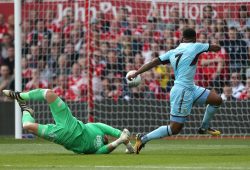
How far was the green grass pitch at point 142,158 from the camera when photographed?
11684 mm

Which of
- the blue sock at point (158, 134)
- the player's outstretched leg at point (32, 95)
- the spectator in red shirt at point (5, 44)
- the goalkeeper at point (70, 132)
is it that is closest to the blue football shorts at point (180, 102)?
the blue sock at point (158, 134)

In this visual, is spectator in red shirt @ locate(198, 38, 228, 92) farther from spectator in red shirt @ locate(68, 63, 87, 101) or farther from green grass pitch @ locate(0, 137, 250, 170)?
green grass pitch @ locate(0, 137, 250, 170)

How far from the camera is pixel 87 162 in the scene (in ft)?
40.9

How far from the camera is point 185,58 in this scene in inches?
585

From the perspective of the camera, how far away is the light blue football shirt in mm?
14805

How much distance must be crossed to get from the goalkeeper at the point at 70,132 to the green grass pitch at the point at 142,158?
225mm

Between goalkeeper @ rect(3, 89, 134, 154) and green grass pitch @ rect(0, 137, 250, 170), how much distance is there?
22cm

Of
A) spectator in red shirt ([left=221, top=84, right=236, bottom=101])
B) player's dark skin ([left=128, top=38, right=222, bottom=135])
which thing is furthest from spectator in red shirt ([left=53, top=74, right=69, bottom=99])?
player's dark skin ([left=128, top=38, right=222, bottom=135])

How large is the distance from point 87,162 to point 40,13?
36.5 feet

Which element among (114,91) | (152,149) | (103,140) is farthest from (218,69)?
(103,140)

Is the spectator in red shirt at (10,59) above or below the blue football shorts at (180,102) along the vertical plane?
above

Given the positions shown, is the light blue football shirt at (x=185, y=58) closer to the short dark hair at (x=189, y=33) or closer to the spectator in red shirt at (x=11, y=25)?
the short dark hair at (x=189, y=33)

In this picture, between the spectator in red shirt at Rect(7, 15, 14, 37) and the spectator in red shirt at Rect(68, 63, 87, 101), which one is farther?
the spectator in red shirt at Rect(7, 15, 14, 37)

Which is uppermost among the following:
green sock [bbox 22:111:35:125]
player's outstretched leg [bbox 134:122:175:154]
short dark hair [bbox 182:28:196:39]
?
short dark hair [bbox 182:28:196:39]
